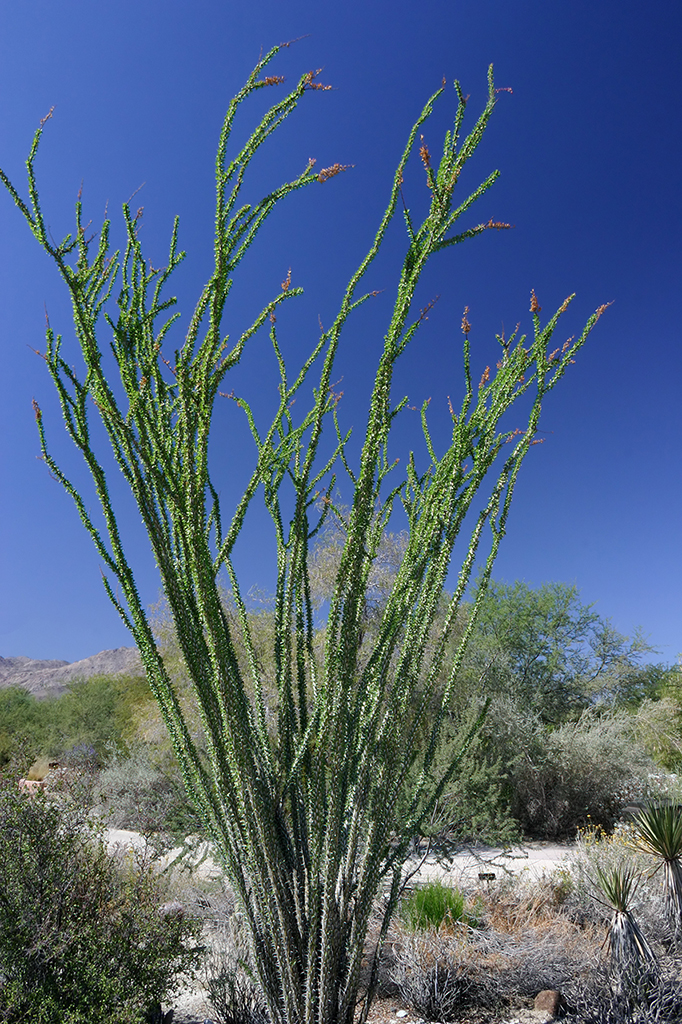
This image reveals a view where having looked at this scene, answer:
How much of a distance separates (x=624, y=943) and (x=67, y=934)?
3273 mm

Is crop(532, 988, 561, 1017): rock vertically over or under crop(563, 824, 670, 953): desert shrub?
under

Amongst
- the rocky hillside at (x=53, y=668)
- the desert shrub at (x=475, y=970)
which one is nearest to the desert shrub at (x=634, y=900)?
the desert shrub at (x=475, y=970)

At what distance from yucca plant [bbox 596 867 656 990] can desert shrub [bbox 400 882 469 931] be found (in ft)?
3.77

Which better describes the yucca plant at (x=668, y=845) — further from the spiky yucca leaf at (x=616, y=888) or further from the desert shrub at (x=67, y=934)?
the desert shrub at (x=67, y=934)

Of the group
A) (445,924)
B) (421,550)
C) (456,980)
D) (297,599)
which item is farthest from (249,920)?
(445,924)

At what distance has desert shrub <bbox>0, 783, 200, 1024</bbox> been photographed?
10.1ft

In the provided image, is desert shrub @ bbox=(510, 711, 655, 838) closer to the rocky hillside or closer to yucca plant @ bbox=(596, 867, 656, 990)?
yucca plant @ bbox=(596, 867, 656, 990)

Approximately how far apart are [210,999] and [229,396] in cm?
370

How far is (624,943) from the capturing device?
12.6 ft

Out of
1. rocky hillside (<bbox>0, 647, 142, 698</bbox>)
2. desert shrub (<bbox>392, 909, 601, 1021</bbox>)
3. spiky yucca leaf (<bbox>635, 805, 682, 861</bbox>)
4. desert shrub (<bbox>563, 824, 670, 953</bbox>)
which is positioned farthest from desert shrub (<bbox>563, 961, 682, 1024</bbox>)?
rocky hillside (<bbox>0, 647, 142, 698</bbox>)

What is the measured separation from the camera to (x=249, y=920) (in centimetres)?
235

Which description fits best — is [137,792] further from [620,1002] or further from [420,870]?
[620,1002]

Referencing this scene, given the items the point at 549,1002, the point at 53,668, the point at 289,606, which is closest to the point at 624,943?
the point at 549,1002

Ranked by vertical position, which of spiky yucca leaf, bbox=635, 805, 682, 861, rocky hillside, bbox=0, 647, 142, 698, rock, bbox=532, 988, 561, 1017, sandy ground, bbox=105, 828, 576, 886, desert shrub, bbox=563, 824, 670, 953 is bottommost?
sandy ground, bbox=105, 828, 576, 886
